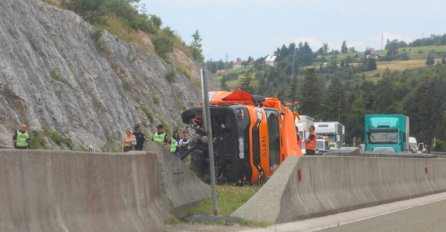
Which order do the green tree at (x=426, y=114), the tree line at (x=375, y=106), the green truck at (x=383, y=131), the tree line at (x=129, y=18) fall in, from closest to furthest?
1. the tree line at (x=129, y=18)
2. the green truck at (x=383, y=131)
3. the green tree at (x=426, y=114)
4. the tree line at (x=375, y=106)

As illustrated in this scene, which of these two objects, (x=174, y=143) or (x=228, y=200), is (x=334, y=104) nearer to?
(x=174, y=143)

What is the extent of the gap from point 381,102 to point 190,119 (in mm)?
109344

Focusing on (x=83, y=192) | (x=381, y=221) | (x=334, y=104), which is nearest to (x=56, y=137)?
(x=381, y=221)

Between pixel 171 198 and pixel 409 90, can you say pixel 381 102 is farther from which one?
Answer: pixel 171 198

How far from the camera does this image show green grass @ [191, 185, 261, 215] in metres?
13.8

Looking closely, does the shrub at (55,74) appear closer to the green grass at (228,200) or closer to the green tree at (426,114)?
the green grass at (228,200)

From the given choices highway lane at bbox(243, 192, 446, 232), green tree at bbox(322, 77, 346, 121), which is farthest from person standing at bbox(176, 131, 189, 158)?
green tree at bbox(322, 77, 346, 121)

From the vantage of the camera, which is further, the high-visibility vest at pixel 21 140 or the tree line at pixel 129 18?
the tree line at pixel 129 18

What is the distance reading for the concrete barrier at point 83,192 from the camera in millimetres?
7500

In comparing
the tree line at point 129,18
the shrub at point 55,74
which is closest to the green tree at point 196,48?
the tree line at point 129,18

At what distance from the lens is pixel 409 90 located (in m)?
142

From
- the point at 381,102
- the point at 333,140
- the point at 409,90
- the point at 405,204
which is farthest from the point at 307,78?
the point at 405,204

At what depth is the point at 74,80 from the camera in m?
32.9

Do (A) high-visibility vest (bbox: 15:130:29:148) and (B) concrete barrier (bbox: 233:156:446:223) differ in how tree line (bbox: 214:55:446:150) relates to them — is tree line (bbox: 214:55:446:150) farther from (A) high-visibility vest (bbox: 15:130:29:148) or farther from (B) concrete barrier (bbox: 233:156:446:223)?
(A) high-visibility vest (bbox: 15:130:29:148)
